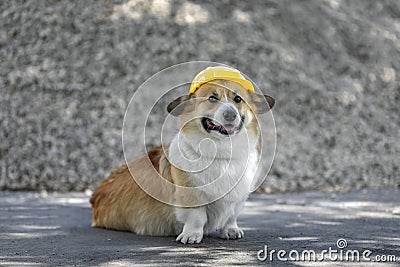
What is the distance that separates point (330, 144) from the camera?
8.84m

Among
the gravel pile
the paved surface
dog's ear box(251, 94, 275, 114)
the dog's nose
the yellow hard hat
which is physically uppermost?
the yellow hard hat

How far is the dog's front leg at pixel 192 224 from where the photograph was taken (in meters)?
3.89

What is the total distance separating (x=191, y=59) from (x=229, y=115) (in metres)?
5.75

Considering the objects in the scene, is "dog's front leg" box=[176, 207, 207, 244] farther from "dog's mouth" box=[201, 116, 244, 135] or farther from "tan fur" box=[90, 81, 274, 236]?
"dog's mouth" box=[201, 116, 244, 135]

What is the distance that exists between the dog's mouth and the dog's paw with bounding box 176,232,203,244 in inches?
24.9

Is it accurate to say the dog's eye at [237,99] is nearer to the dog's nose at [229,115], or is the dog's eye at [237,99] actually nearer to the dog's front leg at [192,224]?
the dog's nose at [229,115]

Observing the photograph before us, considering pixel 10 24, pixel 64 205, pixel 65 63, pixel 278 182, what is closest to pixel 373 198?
pixel 278 182

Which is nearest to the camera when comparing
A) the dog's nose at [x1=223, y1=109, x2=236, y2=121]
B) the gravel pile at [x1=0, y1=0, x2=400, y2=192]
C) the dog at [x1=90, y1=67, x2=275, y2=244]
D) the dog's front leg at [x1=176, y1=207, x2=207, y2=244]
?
the dog's nose at [x1=223, y1=109, x2=236, y2=121]

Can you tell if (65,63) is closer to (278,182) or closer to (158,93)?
(158,93)

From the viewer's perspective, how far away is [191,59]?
9.34m

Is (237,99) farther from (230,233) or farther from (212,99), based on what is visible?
(230,233)

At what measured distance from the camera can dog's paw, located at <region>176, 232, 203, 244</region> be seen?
153 inches

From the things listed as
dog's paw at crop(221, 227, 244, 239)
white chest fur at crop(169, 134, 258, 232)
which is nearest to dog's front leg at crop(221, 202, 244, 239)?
dog's paw at crop(221, 227, 244, 239)

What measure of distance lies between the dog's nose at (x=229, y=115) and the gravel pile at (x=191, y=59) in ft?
14.4
